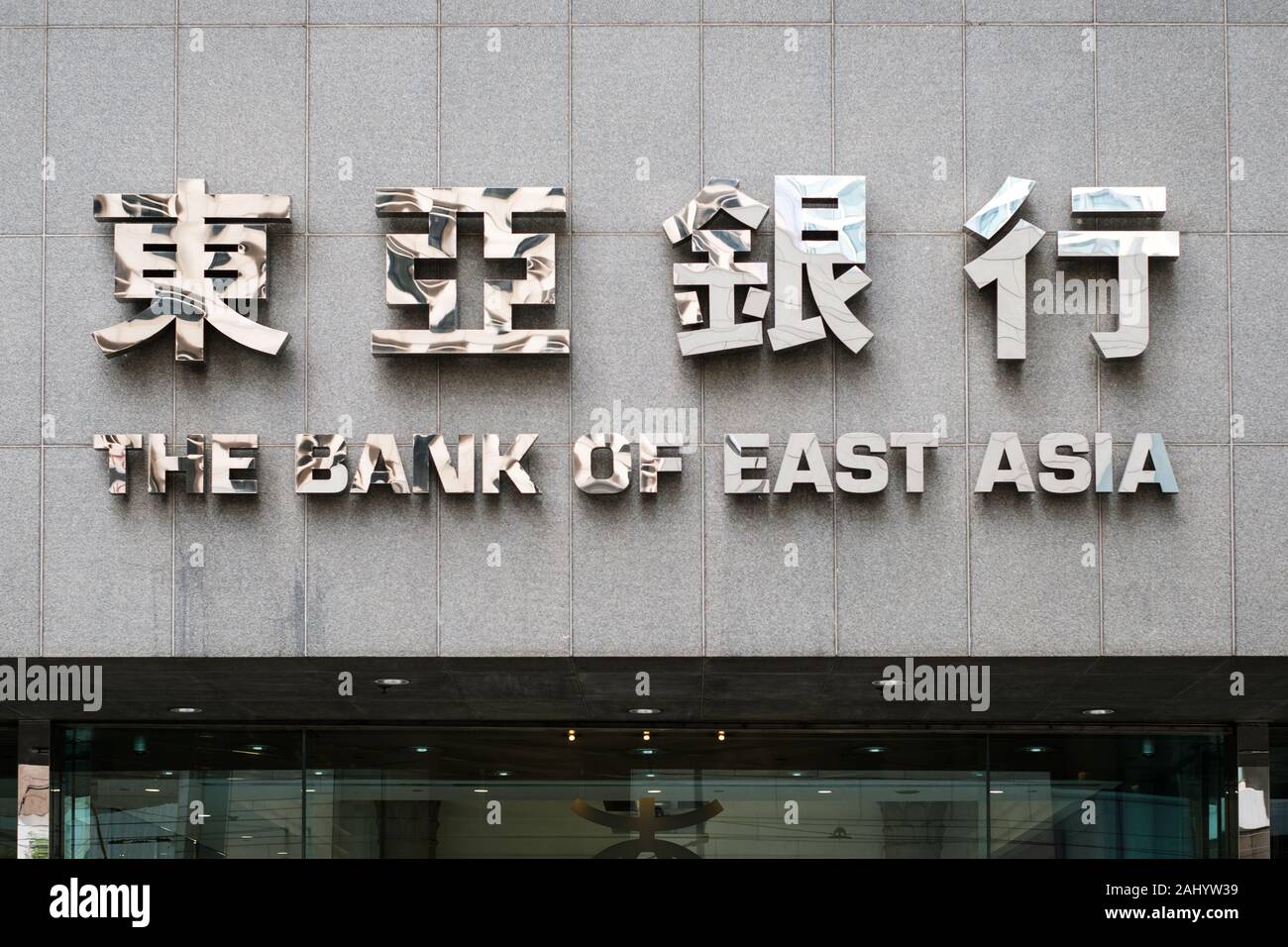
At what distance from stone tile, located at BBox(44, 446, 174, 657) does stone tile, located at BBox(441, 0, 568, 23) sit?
14.7ft

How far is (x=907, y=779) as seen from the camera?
13.3 m

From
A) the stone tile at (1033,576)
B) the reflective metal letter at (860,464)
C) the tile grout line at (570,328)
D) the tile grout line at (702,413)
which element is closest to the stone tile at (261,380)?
the tile grout line at (570,328)

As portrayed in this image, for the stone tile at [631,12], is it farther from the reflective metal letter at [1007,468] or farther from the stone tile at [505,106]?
the reflective metal letter at [1007,468]

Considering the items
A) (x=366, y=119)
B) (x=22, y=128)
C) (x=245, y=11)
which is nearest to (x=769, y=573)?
(x=366, y=119)

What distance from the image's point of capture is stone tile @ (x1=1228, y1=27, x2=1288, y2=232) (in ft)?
35.5

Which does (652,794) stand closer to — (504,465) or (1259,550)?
(504,465)

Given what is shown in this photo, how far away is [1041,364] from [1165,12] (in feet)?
10.2

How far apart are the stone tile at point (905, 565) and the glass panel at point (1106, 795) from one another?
10.9 ft

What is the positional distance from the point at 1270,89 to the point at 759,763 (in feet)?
25.0

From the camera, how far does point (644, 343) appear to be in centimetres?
1080

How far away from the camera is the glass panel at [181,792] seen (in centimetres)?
1323

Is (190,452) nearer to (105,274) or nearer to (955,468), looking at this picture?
(105,274)

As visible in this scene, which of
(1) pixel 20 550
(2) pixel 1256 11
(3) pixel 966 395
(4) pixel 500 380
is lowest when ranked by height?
(1) pixel 20 550

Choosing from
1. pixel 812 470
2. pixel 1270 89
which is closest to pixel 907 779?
pixel 812 470
